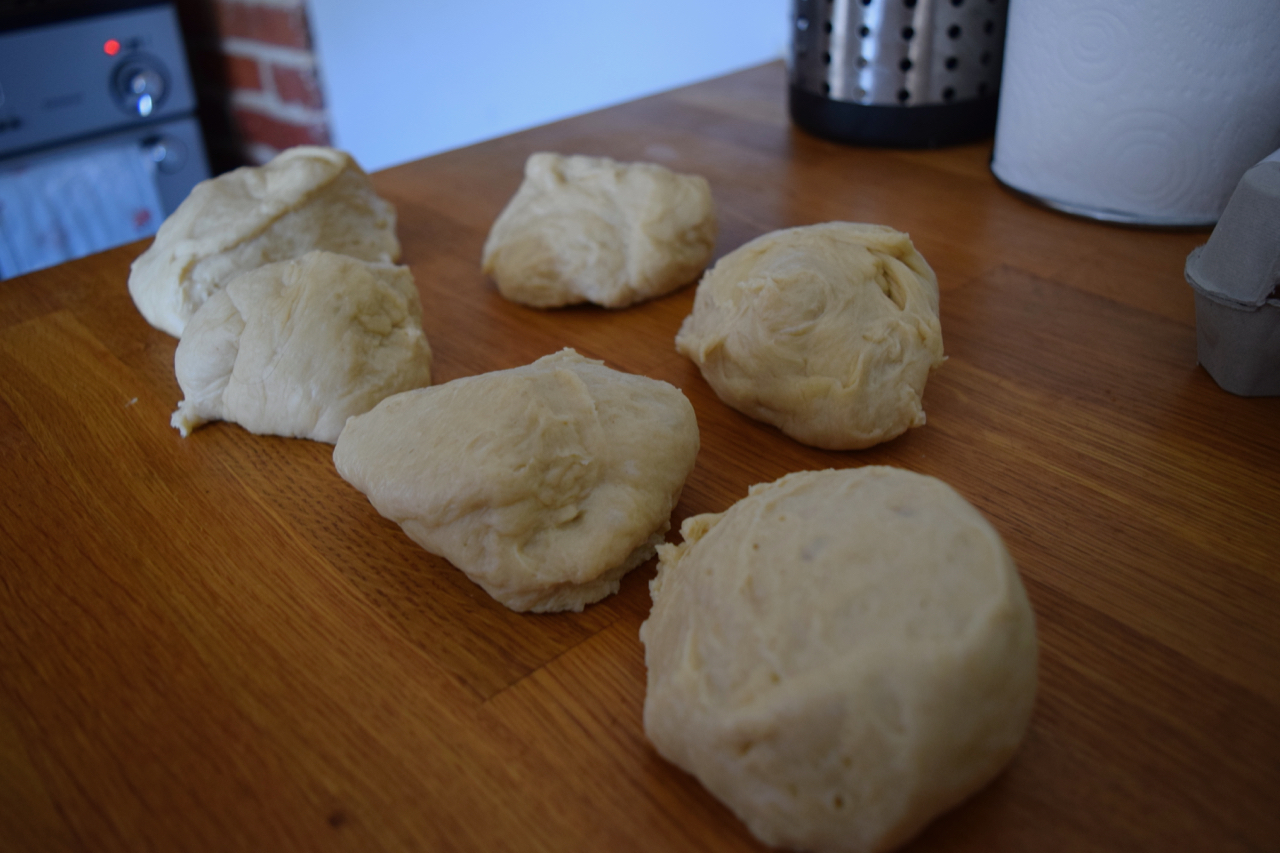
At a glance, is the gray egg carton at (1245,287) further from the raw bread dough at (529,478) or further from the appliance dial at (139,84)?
the appliance dial at (139,84)

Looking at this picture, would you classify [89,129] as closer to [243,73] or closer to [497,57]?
[243,73]

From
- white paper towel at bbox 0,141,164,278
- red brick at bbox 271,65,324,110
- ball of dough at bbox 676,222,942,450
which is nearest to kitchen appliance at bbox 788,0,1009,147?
ball of dough at bbox 676,222,942,450

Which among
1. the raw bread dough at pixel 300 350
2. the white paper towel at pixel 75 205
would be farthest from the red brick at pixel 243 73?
the raw bread dough at pixel 300 350

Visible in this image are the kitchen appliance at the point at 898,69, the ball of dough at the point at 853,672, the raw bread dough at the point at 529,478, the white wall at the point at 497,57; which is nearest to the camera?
the ball of dough at the point at 853,672

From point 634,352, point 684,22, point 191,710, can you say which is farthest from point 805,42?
point 191,710

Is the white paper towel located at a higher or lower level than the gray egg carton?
lower

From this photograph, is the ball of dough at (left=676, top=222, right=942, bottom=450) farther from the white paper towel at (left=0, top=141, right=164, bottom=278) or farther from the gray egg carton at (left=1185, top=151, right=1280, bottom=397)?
the white paper towel at (left=0, top=141, right=164, bottom=278)

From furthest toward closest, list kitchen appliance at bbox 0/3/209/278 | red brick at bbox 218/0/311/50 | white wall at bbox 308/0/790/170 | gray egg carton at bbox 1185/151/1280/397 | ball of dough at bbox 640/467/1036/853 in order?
white wall at bbox 308/0/790/170
red brick at bbox 218/0/311/50
kitchen appliance at bbox 0/3/209/278
gray egg carton at bbox 1185/151/1280/397
ball of dough at bbox 640/467/1036/853

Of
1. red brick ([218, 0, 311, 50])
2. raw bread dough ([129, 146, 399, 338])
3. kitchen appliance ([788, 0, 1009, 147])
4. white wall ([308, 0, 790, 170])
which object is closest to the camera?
raw bread dough ([129, 146, 399, 338])
